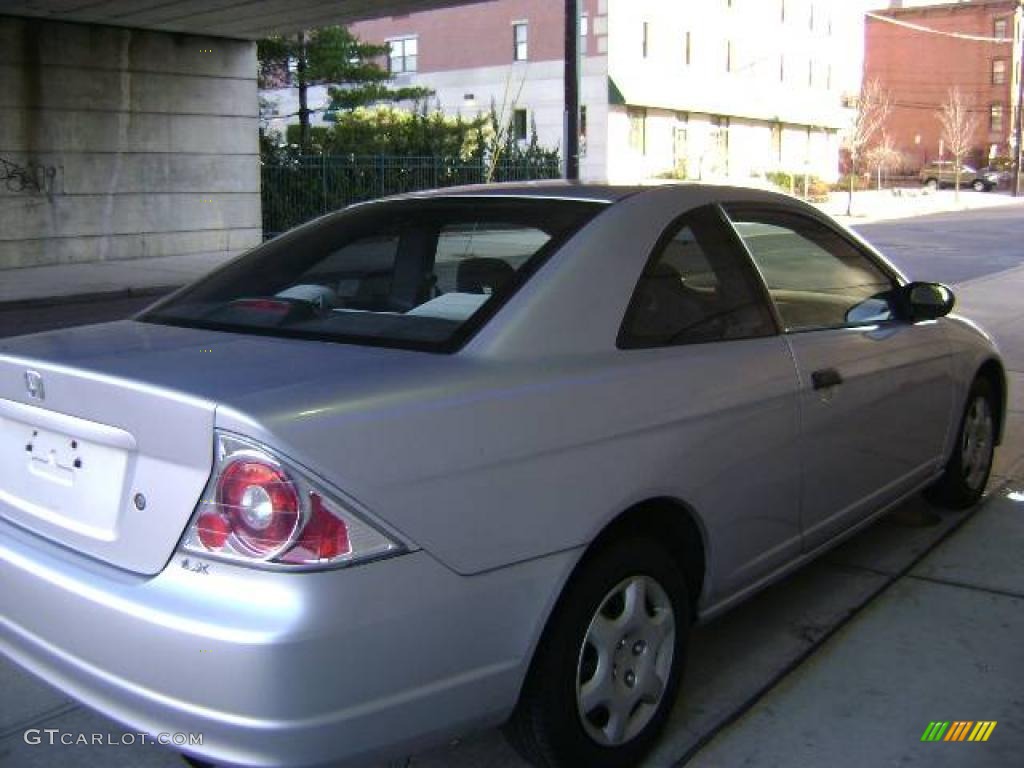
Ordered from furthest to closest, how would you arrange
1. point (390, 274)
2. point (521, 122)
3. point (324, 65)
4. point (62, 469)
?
point (521, 122)
point (324, 65)
point (390, 274)
point (62, 469)

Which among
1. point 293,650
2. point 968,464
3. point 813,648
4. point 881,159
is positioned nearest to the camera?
point 293,650

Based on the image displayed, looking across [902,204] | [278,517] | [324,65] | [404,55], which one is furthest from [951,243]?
[404,55]

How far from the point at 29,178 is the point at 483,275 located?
16294mm

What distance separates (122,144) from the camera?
18109 millimetres

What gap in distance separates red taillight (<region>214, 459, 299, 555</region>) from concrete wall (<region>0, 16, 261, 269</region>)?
661 inches

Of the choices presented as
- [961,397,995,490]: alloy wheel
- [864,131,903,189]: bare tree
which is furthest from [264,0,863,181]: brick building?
[961,397,995,490]: alloy wheel

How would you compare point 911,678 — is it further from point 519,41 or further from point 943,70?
point 943,70

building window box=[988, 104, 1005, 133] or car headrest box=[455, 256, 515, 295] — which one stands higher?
building window box=[988, 104, 1005, 133]

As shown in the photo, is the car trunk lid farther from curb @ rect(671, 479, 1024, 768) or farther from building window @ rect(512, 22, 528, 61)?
building window @ rect(512, 22, 528, 61)

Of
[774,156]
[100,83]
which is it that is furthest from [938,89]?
[100,83]

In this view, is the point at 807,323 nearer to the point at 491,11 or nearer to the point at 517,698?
the point at 517,698

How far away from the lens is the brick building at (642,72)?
42562 millimetres

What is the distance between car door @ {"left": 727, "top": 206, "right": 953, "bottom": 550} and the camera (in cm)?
355

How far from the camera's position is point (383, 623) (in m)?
2.17
